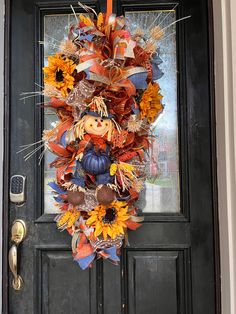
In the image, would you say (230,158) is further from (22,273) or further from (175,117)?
(22,273)

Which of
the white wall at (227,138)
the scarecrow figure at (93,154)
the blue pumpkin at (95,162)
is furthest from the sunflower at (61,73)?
the white wall at (227,138)

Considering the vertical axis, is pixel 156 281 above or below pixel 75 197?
below

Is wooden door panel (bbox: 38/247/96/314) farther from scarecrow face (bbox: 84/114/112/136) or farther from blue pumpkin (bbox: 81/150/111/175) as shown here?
scarecrow face (bbox: 84/114/112/136)

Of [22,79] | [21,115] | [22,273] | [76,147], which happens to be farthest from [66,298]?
[22,79]

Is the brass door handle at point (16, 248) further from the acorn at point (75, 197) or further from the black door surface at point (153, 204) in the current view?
the acorn at point (75, 197)

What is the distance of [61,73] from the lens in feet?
3.40

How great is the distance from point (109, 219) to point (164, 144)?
0.37 metres

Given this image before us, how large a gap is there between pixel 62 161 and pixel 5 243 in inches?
16.1

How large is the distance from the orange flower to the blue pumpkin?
0.19 m

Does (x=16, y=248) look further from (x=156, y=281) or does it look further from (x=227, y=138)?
(x=227, y=138)


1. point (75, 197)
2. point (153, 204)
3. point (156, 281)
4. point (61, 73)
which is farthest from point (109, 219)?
point (61, 73)

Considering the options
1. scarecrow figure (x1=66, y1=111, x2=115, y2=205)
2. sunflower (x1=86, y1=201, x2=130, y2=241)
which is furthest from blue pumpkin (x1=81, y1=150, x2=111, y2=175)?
sunflower (x1=86, y1=201, x2=130, y2=241)

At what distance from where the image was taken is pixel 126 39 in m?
0.99

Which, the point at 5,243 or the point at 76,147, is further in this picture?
the point at 5,243
